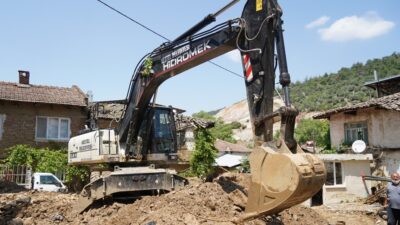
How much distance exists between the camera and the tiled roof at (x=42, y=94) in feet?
81.4

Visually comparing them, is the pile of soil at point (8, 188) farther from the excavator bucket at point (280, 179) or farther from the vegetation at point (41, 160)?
the excavator bucket at point (280, 179)

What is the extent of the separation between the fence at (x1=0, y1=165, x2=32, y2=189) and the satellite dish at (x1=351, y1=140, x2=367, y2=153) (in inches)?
643

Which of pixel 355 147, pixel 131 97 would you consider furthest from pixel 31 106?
pixel 355 147

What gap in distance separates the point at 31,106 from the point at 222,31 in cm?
1951

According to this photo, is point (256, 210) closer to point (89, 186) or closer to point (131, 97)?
point (89, 186)

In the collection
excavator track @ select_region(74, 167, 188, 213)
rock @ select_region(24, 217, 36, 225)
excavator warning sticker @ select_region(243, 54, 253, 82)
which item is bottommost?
rock @ select_region(24, 217, 36, 225)

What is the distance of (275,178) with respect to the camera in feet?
21.5

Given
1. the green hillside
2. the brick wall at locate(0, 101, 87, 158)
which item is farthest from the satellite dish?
the green hillside

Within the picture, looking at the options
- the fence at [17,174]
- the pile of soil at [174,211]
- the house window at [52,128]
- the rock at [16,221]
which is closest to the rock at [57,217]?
the pile of soil at [174,211]

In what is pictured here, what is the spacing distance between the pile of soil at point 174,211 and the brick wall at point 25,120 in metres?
14.5

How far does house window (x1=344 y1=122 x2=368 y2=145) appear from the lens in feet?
75.7

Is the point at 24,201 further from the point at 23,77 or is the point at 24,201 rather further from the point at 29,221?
the point at 23,77

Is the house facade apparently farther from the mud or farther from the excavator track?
the excavator track

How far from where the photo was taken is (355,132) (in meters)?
23.7
